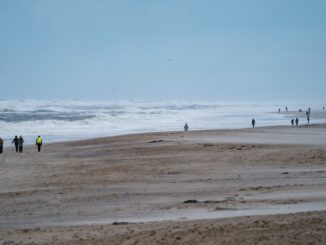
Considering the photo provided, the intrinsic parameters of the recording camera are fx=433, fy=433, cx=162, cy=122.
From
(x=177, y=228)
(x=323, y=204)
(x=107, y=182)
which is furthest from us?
(x=107, y=182)

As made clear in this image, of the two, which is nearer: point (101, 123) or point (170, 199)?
point (170, 199)

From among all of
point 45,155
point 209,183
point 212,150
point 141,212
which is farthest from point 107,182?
point 45,155

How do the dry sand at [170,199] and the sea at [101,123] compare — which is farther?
the sea at [101,123]

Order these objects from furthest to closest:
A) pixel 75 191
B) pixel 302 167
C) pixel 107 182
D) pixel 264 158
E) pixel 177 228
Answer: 1. pixel 264 158
2. pixel 302 167
3. pixel 107 182
4. pixel 75 191
5. pixel 177 228

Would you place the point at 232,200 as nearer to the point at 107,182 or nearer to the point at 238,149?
the point at 107,182

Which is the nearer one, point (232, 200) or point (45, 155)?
point (232, 200)

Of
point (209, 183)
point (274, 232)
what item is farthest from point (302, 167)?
point (274, 232)

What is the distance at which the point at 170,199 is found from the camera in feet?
37.1

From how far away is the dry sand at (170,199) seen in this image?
7445 millimetres

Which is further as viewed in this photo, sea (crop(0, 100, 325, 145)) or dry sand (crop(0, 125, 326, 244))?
sea (crop(0, 100, 325, 145))

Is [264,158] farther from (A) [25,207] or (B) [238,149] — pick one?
(A) [25,207]

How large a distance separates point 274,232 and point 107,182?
8267 millimetres

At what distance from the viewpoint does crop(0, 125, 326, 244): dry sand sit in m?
7.45

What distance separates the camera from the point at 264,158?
749 inches
